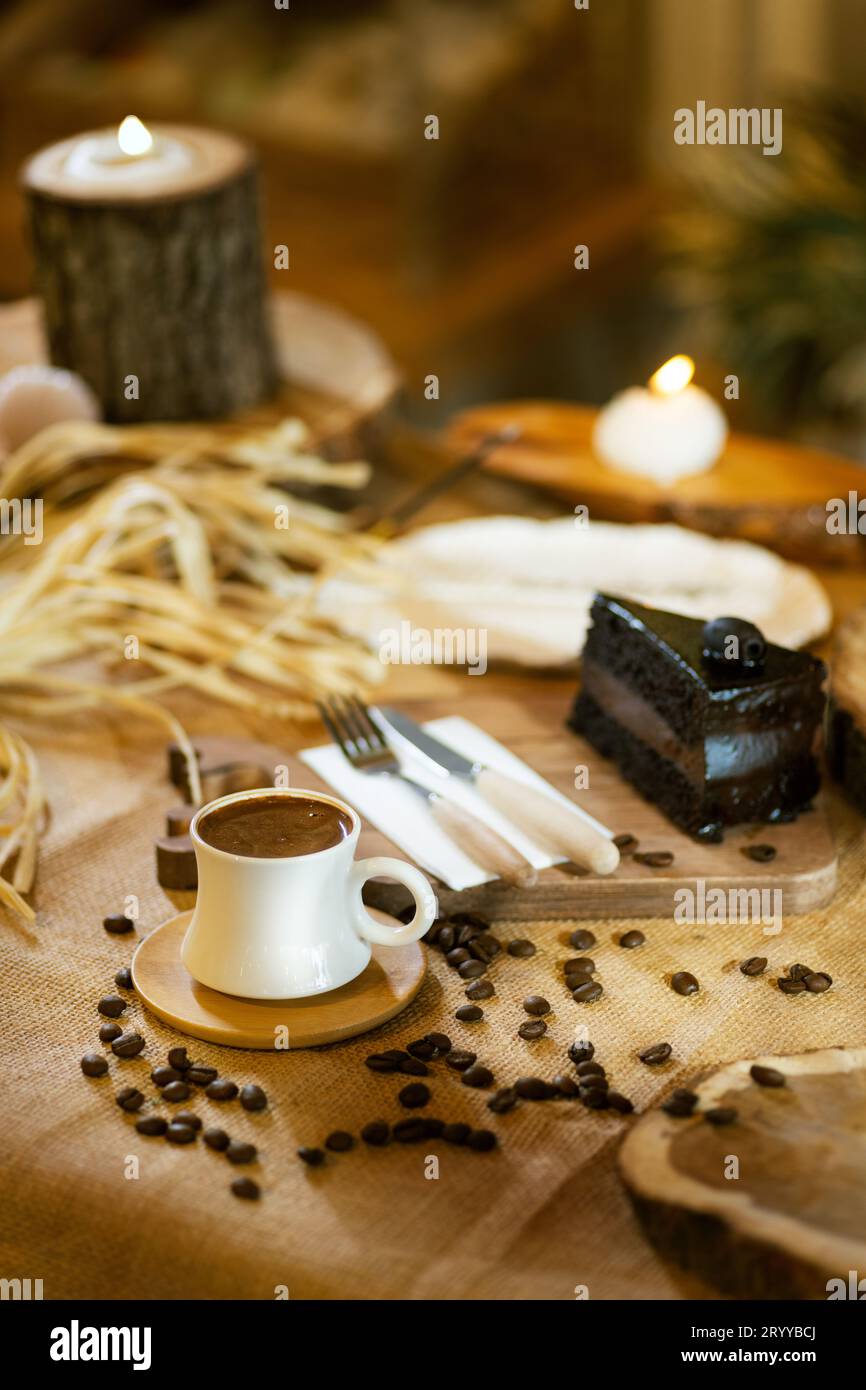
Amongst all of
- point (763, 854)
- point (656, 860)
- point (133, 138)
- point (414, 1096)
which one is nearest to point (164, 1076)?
point (414, 1096)

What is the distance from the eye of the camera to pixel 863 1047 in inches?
54.5

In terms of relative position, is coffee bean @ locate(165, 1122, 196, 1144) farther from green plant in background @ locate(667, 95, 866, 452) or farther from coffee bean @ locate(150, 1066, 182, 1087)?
green plant in background @ locate(667, 95, 866, 452)

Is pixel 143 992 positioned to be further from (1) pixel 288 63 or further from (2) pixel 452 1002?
(1) pixel 288 63

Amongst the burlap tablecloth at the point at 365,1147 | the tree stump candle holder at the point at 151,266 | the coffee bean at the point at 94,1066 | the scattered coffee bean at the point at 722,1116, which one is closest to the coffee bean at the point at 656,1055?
the burlap tablecloth at the point at 365,1147

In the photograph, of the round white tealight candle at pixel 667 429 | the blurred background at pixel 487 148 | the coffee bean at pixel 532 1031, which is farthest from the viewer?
the blurred background at pixel 487 148

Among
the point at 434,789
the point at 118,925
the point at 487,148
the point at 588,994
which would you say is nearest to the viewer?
the point at 588,994

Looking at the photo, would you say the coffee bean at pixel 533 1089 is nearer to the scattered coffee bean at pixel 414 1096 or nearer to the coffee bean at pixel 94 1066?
the scattered coffee bean at pixel 414 1096

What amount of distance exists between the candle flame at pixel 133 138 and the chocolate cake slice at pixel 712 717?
117cm

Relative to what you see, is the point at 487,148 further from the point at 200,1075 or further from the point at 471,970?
the point at 200,1075

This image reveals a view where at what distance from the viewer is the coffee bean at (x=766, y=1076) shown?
4.39 feet

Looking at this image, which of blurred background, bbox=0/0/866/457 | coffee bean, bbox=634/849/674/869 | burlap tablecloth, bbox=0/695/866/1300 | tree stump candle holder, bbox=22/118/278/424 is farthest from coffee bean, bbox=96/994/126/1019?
blurred background, bbox=0/0/866/457

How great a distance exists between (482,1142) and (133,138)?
172 centimetres

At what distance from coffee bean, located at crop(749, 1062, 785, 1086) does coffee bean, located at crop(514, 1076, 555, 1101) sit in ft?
0.59

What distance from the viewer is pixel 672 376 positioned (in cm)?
246
